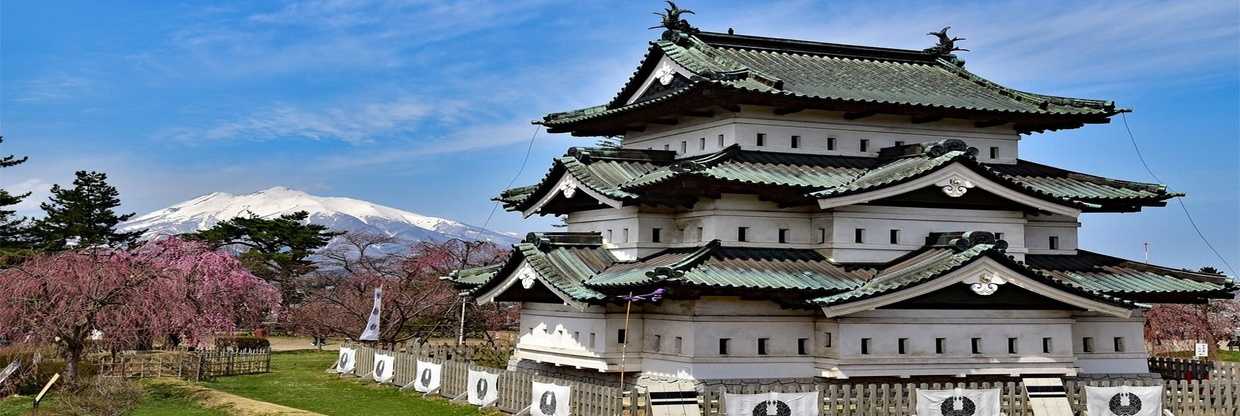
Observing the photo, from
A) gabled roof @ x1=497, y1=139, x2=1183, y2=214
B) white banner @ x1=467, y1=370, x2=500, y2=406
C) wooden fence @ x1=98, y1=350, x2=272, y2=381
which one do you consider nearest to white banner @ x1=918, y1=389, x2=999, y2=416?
gabled roof @ x1=497, y1=139, x2=1183, y2=214

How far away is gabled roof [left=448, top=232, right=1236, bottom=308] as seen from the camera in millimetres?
23859

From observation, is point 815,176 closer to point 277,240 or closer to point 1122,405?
point 1122,405

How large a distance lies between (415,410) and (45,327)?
32.7 ft

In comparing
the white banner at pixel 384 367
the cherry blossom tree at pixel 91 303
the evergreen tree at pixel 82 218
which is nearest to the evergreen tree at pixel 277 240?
the evergreen tree at pixel 82 218

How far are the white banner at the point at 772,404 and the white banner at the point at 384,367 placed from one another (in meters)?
15.6

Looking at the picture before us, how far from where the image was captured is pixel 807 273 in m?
25.4

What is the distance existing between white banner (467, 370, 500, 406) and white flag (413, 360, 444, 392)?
2.21 metres

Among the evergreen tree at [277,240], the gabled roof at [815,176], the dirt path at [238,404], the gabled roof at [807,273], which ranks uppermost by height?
the evergreen tree at [277,240]

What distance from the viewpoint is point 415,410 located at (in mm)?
28047

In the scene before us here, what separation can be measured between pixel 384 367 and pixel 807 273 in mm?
15595

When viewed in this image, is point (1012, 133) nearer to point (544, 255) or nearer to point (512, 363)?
point (544, 255)

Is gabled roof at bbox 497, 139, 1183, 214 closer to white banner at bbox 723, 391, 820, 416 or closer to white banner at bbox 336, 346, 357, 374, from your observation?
white banner at bbox 723, 391, 820, 416

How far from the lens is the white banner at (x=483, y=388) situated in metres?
27.1

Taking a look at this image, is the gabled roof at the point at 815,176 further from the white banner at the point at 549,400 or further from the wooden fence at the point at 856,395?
the white banner at the point at 549,400
